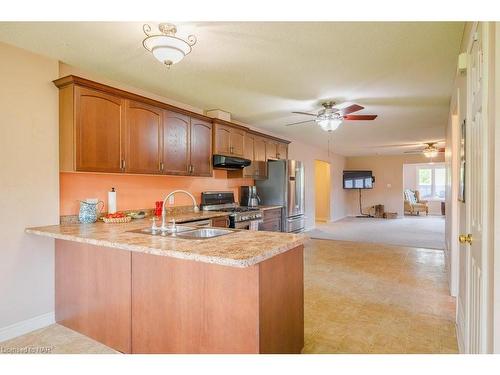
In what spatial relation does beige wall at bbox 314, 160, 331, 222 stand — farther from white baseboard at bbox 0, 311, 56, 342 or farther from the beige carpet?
white baseboard at bbox 0, 311, 56, 342

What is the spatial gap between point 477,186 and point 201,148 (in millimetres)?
3234

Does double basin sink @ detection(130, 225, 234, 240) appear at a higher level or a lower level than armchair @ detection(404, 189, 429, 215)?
higher

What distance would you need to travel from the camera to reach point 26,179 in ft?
8.36

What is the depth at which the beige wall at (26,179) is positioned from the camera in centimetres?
243

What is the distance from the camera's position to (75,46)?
2.51 metres

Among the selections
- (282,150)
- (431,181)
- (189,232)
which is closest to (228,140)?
(282,150)

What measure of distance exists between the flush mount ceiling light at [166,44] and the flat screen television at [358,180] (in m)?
10.3

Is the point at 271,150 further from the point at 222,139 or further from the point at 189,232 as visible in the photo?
the point at 189,232

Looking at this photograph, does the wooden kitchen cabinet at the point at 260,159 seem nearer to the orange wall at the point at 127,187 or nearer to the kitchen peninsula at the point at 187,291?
the orange wall at the point at 127,187

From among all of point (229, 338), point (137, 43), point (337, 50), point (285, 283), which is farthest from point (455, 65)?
point (229, 338)

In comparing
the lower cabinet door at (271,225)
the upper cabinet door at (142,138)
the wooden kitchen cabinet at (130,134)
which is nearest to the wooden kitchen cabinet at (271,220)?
the lower cabinet door at (271,225)

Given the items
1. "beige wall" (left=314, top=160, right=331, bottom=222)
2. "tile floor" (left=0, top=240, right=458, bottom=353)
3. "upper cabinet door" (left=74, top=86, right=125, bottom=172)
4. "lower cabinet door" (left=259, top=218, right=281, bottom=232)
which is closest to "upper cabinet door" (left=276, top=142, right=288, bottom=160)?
"lower cabinet door" (left=259, top=218, right=281, bottom=232)

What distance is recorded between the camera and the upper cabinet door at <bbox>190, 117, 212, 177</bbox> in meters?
3.97

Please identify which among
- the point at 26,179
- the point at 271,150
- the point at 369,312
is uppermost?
the point at 271,150
